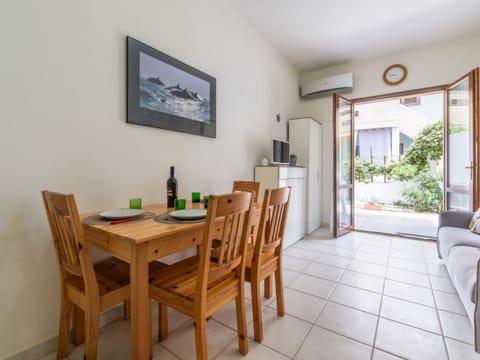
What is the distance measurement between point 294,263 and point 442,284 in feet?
4.41

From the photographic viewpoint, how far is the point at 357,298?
191 cm

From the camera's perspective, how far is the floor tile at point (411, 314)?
1.56 meters

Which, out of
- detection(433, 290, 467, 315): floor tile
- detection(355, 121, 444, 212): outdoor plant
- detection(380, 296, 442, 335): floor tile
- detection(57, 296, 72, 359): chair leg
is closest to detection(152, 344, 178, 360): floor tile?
detection(57, 296, 72, 359): chair leg

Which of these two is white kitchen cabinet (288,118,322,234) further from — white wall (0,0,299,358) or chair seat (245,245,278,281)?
chair seat (245,245,278,281)

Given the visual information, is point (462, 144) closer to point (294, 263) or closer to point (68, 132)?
point (294, 263)

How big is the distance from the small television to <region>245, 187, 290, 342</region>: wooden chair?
1.61 meters

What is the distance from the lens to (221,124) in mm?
2539

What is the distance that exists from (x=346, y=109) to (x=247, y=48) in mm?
2036

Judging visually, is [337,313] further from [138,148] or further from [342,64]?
[342,64]

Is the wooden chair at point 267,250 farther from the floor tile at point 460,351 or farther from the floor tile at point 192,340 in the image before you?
the floor tile at point 460,351

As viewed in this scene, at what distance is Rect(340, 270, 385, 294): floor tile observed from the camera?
2084 mm

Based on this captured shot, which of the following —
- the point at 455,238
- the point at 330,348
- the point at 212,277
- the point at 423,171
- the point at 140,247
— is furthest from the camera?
the point at 423,171

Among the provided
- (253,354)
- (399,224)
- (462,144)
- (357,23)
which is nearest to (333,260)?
(253,354)

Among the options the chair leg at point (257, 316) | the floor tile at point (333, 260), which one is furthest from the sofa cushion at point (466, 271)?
the chair leg at point (257, 316)
